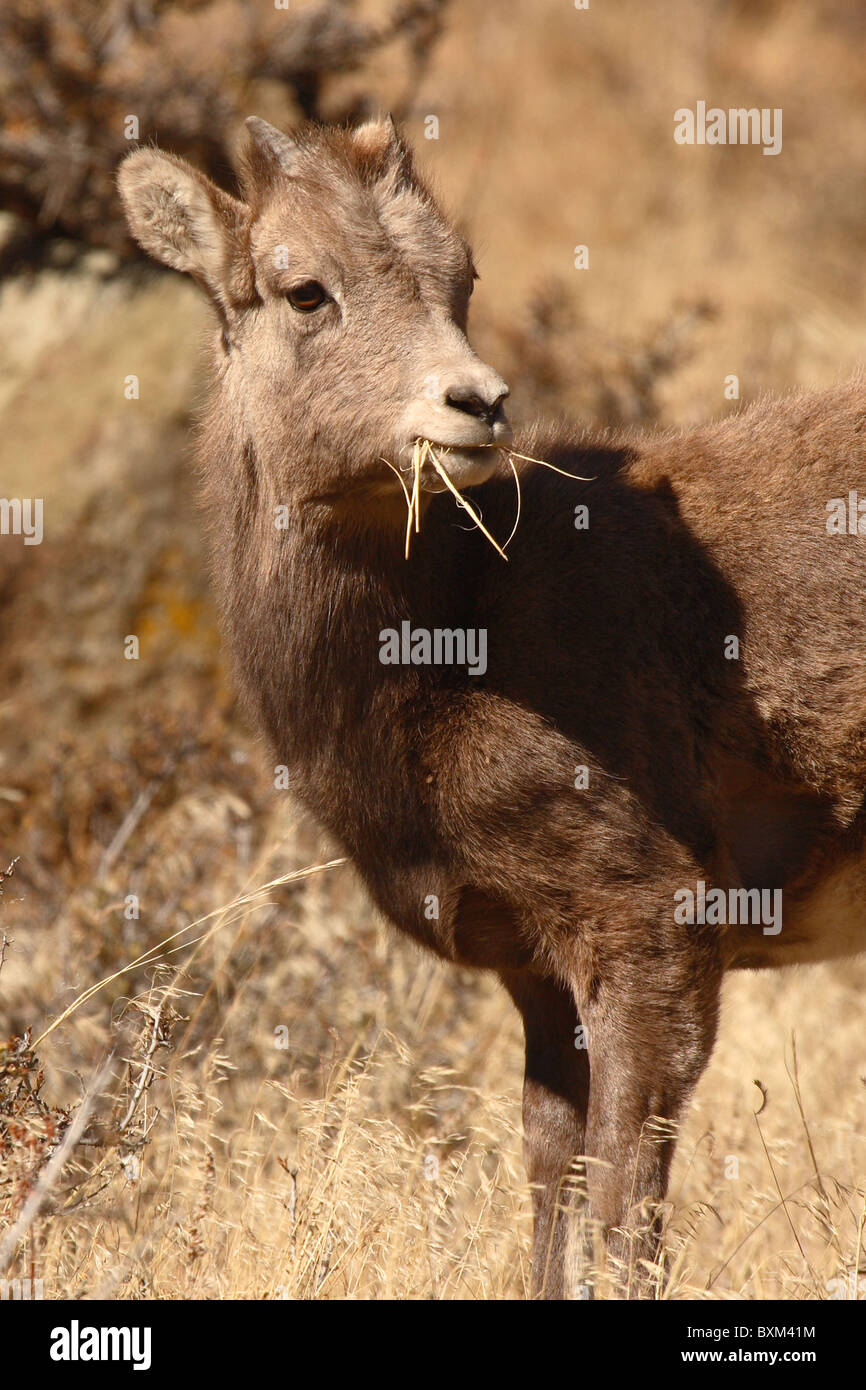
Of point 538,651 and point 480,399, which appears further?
point 538,651

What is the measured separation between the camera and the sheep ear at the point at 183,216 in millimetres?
5559

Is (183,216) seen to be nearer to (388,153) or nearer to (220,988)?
(388,153)

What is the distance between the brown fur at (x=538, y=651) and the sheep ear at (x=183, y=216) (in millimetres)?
11

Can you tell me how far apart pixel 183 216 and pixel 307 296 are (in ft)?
2.30

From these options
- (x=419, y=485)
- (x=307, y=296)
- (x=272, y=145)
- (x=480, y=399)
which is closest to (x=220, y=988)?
(x=419, y=485)

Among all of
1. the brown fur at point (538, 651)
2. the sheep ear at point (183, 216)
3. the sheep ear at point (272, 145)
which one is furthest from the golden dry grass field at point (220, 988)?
the sheep ear at point (272, 145)

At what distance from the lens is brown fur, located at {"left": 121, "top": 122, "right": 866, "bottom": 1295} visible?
5098 mm

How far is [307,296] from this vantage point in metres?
5.28

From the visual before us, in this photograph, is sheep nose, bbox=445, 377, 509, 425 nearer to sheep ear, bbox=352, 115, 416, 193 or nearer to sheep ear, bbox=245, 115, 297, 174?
sheep ear, bbox=352, 115, 416, 193

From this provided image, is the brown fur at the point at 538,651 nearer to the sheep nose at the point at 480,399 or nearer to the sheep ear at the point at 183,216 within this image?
the sheep ear at the point at 183,216

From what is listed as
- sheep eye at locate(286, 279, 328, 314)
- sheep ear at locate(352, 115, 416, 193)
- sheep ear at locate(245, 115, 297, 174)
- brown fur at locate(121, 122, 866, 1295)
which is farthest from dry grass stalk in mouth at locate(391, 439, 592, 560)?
sheep ear at locate(245, 115, 297, 174)

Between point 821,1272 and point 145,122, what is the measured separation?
9.01 m

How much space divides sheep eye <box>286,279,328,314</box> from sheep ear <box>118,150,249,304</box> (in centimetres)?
41
